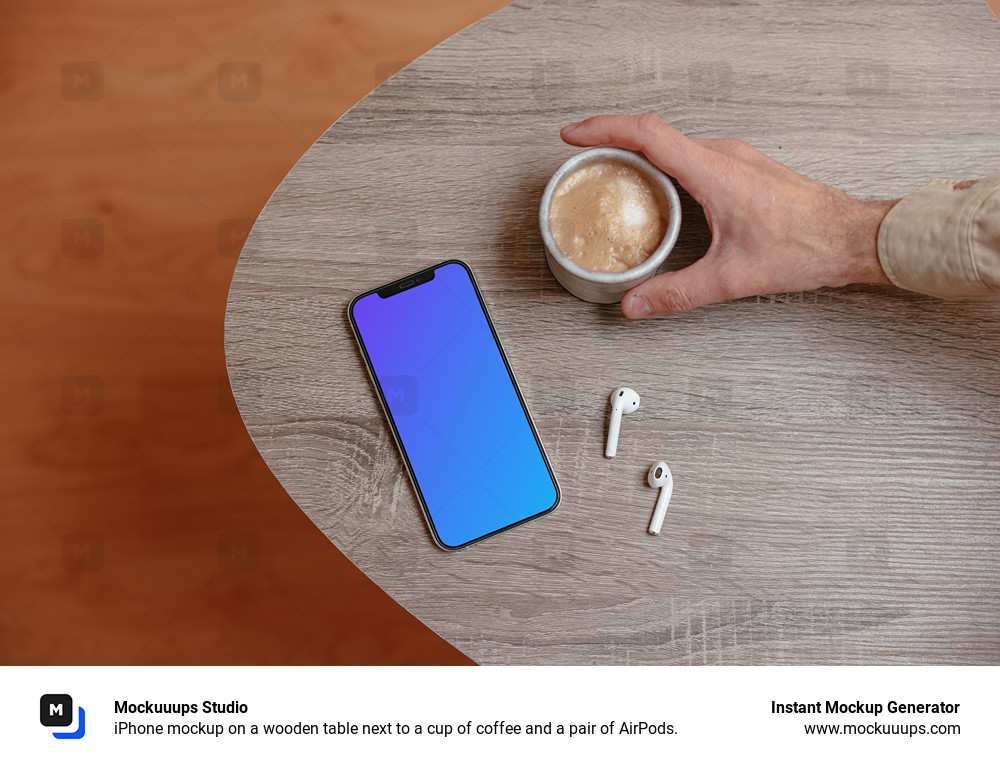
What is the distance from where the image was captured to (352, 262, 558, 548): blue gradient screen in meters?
0.65

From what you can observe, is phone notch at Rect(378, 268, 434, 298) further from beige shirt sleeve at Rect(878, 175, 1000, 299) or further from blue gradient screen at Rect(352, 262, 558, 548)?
beige shirt sleeve at Rect(878, 175, 1000, 299)

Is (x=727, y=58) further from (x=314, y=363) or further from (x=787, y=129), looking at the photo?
(x=314, y=363)

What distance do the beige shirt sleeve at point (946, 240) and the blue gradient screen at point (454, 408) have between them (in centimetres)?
38

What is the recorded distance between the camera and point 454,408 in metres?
0.67

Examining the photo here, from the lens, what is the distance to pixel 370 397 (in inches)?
26.3

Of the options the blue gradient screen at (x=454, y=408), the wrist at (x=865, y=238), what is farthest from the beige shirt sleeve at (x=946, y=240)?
the blue gradient screen at (x=454, y=408)

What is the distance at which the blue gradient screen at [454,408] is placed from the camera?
652 millimetres

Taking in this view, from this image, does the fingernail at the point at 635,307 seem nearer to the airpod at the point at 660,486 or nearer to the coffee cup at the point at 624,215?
the coffee cup at the point at 624,215

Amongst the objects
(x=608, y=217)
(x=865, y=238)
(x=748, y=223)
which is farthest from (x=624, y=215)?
(x=865, y=238)

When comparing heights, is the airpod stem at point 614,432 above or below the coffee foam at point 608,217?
below

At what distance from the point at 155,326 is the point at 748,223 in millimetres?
1061

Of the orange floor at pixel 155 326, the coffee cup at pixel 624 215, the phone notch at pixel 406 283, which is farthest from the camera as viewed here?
the orange floor at pixel 155 326
